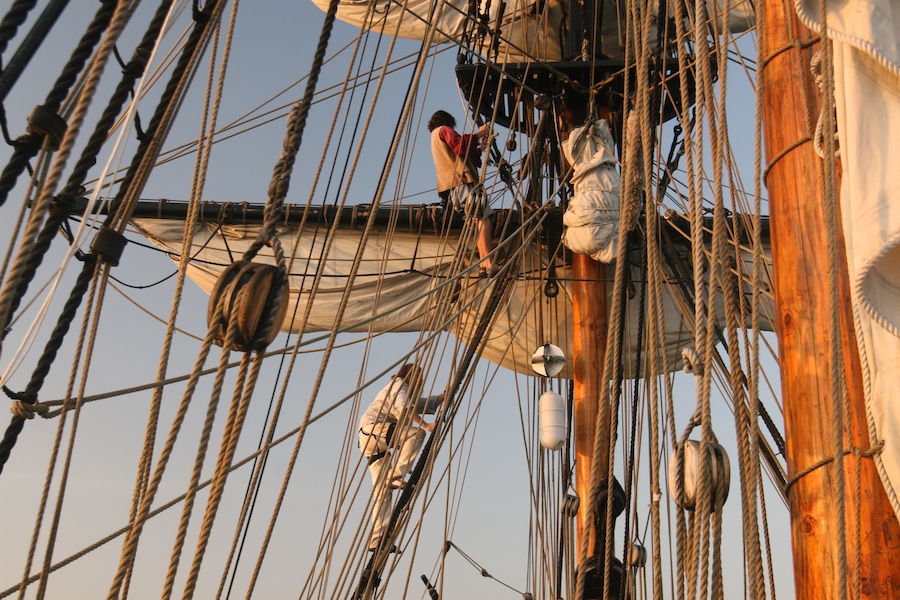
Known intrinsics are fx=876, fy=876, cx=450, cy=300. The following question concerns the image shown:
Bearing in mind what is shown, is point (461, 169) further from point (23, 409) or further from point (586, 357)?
point (23, 409)

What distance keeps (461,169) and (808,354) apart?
12.4 feet

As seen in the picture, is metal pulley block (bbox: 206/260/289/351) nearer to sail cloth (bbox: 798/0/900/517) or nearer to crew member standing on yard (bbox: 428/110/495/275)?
sail cloth (bbox: 798/0/900/517)

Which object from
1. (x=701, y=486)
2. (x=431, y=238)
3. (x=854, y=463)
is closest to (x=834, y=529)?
(x=854, y=463)

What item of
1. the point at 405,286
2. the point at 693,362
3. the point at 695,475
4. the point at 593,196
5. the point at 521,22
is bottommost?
the point at 695,475

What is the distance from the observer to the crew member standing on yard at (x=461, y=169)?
18.2ft

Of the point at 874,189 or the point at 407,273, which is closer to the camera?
the point at 874,189

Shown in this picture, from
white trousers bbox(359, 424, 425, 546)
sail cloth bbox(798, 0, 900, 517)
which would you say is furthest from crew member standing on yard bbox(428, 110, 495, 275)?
sail cloth bbox(798, 0, 900, 517)

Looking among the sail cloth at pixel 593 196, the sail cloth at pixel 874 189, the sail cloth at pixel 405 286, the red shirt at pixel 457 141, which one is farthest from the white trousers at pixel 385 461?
the sail cloth at pixel 874 189

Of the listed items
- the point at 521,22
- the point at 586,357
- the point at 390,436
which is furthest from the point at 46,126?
the point at 521,22

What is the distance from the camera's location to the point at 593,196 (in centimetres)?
537

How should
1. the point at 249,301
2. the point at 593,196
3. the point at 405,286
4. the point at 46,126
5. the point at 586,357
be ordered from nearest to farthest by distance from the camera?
the point at 249,301
the point at 46,126
the point at 586,357
the point at 593,196
the point at 405,286

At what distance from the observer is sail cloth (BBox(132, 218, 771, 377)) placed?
641 cm

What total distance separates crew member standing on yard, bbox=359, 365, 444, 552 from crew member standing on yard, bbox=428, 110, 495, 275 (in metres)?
0.91

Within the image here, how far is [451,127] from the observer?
571 cm
